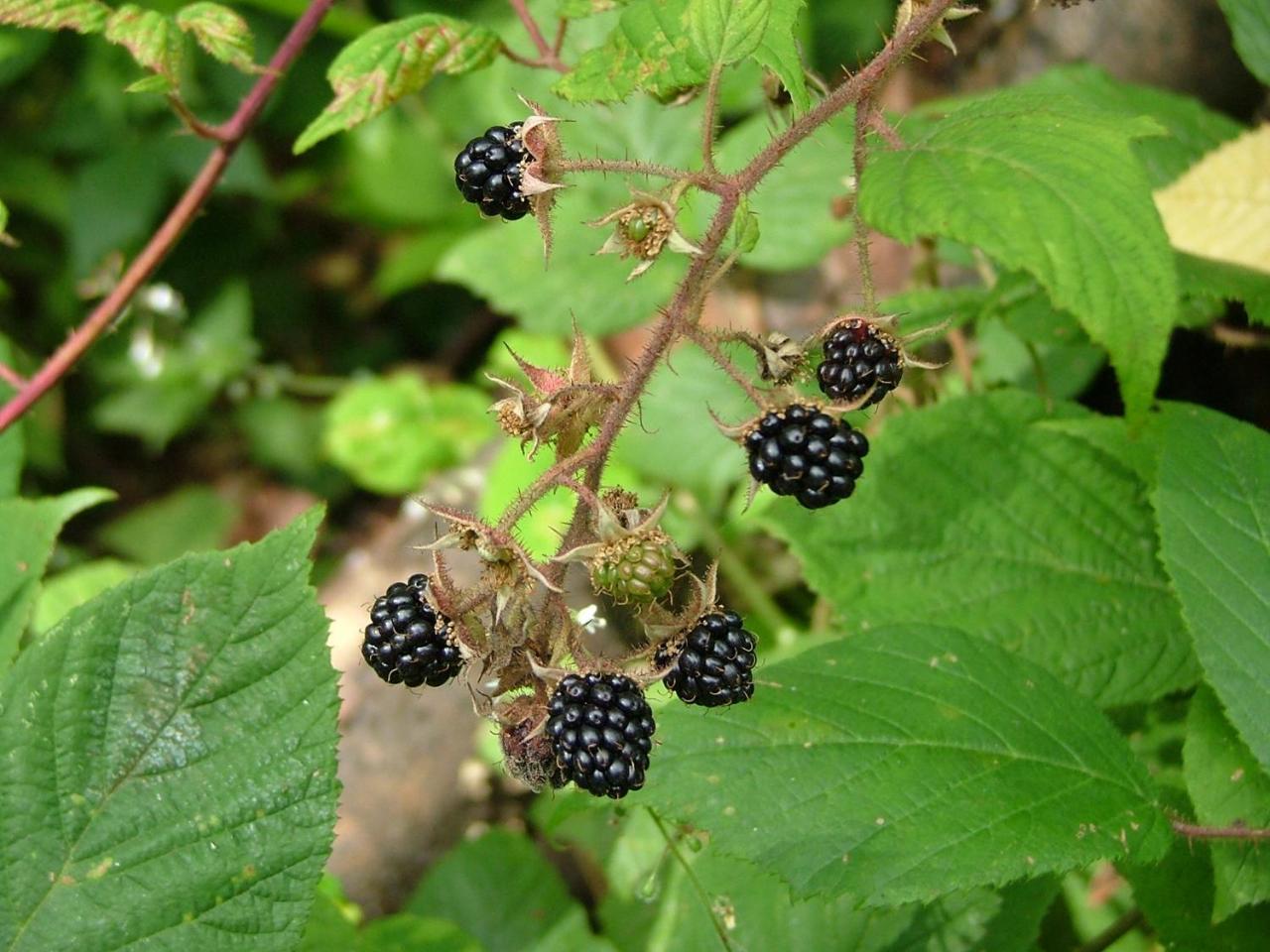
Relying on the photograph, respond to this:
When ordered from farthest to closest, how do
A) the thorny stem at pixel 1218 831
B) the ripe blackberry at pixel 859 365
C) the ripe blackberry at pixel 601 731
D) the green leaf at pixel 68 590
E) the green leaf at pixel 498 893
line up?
the green leaf at pixel 68 590 → the green leaf at pixel 498 893 → the thorny stem at pixel 1218 831 → the ripe blackberry at pixel 859 365 → the ripe blackberry at pixel 601 731

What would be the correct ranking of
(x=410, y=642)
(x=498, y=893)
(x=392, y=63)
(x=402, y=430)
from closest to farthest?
(x=410, y=642) → (x=392, y=63) → (x=498, y=893) → (x=402, y=430)

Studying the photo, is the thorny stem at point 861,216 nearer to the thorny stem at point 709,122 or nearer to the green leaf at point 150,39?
the thorny stem at point 709,122

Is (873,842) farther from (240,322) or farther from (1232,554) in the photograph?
(240,322)

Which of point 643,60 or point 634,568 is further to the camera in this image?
point 643,60

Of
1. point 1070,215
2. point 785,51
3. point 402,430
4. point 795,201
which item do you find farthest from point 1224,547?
point 402,430

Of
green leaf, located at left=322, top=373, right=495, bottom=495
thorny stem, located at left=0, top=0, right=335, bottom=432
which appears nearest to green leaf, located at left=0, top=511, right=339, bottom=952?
thorny stem, located at left=0, top=0, right=335, bottom=432

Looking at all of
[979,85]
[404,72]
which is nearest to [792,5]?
[404,72]

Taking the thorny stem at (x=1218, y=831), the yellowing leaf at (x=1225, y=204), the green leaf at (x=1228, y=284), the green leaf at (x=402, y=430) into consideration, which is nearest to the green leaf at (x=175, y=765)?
the thorny stem at (x=1218, y=831)

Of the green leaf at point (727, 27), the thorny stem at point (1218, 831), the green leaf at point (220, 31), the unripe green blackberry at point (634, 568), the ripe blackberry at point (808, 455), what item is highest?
the green leaf at point (727, 27)

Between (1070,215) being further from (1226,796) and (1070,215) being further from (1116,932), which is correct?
(1116,932)
